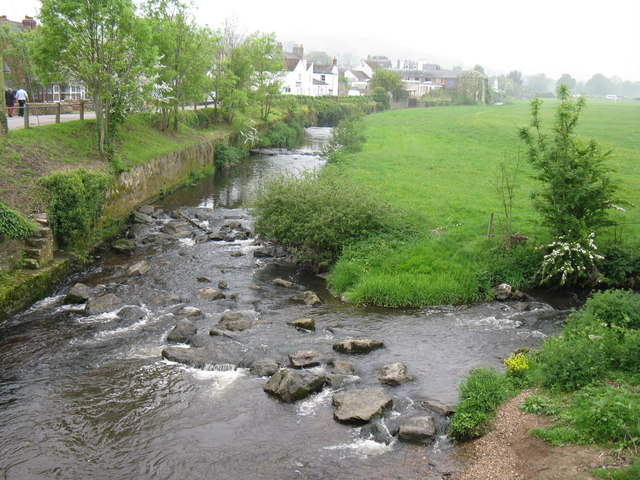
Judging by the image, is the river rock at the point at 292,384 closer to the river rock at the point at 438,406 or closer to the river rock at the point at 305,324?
the river rock at the point at 438,406

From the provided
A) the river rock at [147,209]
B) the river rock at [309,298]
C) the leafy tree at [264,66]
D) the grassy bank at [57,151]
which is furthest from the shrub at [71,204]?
the leafy tree at [264,66]

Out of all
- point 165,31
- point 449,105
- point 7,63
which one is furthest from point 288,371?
point 449,105

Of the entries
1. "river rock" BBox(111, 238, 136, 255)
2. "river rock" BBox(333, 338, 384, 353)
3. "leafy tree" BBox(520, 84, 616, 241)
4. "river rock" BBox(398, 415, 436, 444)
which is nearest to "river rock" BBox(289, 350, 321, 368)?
"river rock" BBox(333, 338, 384, 353)

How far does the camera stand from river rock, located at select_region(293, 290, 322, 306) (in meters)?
18.0

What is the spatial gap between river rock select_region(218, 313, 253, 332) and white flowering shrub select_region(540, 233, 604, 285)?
9565mm

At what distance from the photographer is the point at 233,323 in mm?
15805

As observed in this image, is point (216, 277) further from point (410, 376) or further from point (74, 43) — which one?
point (74, 43)

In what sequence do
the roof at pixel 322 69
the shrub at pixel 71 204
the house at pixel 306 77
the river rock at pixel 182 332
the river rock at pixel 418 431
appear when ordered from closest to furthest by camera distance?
1. the river rock at pixel 418 431
2. the river rock at pixel 182 332
3. the shrub at pixel 71 204
4. the house at pixel 306 77
5. the roof at pixel 322 69

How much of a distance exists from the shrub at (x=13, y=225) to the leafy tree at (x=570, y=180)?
55.7 feet

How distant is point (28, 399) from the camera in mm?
11820

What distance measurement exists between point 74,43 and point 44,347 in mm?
17281

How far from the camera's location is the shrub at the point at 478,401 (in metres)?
10.4

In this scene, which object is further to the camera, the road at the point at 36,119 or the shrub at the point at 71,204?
the road at the point at 36,119

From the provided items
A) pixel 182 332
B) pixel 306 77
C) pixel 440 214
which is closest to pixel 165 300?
pixel 182 332
